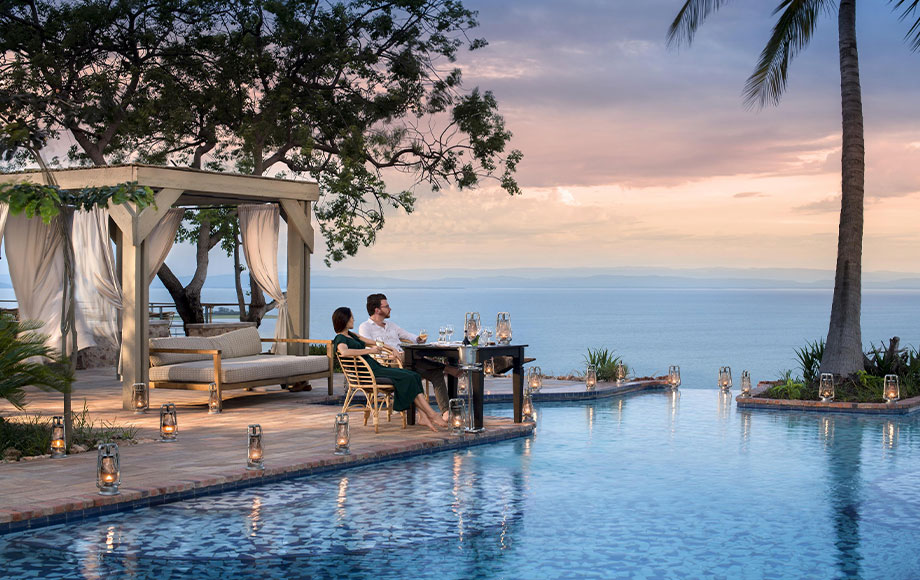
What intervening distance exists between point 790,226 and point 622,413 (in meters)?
41.5

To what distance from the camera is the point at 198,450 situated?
7.42 m

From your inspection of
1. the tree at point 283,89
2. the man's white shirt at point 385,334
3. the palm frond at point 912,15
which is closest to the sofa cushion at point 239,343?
the man's white shirt at point 385,334

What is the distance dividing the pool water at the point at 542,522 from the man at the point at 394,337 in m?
0.95

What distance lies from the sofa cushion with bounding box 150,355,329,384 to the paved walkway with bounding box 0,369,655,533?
340mm

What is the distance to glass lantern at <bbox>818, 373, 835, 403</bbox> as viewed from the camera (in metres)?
11.0

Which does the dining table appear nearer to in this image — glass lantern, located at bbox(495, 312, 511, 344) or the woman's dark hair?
glass lantern, located at bbox(495, 312, 511, 344)

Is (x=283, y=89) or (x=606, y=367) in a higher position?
(x=283, y=89)

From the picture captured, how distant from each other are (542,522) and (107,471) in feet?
8.66

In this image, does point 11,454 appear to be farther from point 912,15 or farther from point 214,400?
point 912,15

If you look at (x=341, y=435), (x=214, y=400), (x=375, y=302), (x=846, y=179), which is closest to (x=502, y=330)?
(x=375, y=302)

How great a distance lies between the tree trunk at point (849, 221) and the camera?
11.8 metres

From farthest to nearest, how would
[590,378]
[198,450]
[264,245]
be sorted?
1. [264,245]
2. [590,378]
3. [198,450]

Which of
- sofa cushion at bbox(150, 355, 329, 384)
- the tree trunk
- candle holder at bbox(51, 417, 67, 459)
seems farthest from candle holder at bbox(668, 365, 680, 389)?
candle holder at bbox(51, 417, 67, 459)

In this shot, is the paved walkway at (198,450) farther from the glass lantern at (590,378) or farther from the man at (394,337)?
the glass lantern at (590,378)
